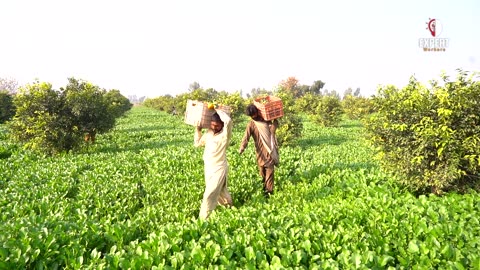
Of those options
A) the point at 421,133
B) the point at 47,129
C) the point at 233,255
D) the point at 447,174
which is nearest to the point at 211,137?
the point at 233,255

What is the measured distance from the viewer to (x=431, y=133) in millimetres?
6242

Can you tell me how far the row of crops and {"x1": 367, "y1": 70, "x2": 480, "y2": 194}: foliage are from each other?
0.53 metres

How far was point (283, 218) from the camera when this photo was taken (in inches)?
203

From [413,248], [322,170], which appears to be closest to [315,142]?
[322,170]

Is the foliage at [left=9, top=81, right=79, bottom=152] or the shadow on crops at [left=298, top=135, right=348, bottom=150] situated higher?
the foliage at [left=9, top=81, right=79, bottom=152]

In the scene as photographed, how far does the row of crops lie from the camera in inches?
151

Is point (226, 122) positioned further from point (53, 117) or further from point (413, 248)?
point (53, 117)

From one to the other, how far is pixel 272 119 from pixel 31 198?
5730mm

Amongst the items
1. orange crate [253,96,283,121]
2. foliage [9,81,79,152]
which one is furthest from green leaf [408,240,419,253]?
foliage [9,81,79,152]

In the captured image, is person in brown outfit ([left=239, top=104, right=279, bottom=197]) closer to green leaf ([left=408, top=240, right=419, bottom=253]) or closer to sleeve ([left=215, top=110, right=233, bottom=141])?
sleeve ([left=215, top=110, right=233, bottom=141])

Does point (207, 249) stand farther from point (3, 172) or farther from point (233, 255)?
point (3, 172)

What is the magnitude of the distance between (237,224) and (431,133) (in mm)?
4141

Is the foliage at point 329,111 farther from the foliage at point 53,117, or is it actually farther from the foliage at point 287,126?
the foliage at point 53,117

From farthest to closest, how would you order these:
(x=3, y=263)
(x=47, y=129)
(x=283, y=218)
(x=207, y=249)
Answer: (x=47, y=129) → (x=283, y=218) → (x=207, y=249) → (x=3, y=263)
